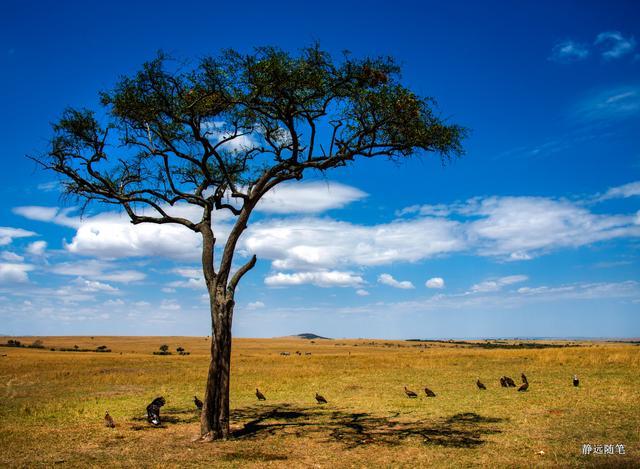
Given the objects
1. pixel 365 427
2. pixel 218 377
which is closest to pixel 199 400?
pixel 218 377

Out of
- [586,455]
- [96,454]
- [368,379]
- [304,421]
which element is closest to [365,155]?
[304,421]

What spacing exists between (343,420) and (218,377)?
609cm

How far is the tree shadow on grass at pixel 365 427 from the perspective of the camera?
15781 millimetres

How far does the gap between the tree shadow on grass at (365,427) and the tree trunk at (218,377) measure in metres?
1.10

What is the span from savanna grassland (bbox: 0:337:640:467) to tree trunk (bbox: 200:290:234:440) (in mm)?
624

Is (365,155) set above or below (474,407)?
above

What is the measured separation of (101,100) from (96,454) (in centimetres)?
1398

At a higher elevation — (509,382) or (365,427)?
(509,382)

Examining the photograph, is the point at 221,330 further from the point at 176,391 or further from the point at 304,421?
the point at 176,391

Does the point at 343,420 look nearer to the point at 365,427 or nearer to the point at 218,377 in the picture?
the point at 365,427

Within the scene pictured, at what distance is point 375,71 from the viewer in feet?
62.4

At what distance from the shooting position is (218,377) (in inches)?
661

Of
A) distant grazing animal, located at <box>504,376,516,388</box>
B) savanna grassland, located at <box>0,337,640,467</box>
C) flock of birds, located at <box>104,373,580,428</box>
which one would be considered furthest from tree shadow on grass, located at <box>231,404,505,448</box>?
distant grazing animal, located at <box>504,376,516,388</box>

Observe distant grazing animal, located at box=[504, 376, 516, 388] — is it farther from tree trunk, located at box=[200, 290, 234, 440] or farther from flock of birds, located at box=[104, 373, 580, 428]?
tree trunk, located at box=[200, 290, 234, 440]
